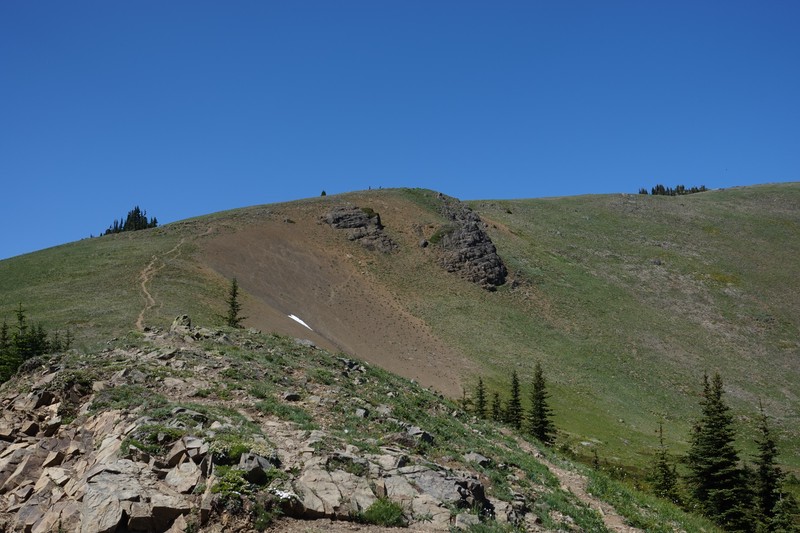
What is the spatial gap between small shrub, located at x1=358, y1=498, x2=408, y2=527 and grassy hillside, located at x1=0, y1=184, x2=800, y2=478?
1100 inches

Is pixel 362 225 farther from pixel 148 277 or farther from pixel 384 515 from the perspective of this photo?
pixel 384 515

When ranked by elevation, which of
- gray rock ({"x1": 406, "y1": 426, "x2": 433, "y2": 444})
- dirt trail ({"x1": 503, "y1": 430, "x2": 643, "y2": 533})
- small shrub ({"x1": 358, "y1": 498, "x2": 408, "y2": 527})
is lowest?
dirt trail ({"x1": 503, "y1": 430, "x2": 643, "y2": 533})

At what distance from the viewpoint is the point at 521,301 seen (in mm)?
76375

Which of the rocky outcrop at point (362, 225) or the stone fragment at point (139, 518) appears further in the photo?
the rocky outcrop at point (362, 225)

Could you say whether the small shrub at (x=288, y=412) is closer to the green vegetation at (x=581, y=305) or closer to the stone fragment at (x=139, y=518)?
the green vegetation at (x=581, y=305)

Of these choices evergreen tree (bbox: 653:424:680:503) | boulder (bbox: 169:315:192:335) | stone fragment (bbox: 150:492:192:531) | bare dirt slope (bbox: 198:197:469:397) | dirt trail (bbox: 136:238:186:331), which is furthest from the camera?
bare dirt slope (bbox: 198:197:469:397)

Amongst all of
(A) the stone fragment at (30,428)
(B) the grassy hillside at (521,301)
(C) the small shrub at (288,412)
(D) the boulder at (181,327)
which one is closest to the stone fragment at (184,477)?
(C) the small shrub at (288,412)

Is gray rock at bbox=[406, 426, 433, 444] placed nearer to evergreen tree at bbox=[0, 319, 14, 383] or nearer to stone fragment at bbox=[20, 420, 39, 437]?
stone fragment at bbox=[20, 420, 39, 437]

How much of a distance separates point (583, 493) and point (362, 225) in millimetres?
66790

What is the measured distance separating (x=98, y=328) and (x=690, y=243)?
106 metres

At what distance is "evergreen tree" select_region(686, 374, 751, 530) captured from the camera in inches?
998

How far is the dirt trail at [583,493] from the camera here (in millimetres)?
15128

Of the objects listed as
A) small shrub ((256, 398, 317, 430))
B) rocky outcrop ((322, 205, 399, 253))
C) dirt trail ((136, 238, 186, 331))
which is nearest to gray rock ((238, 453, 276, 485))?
small shrub ((256, 398, 317, 430))

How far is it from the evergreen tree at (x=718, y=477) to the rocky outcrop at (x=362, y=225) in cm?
5477
